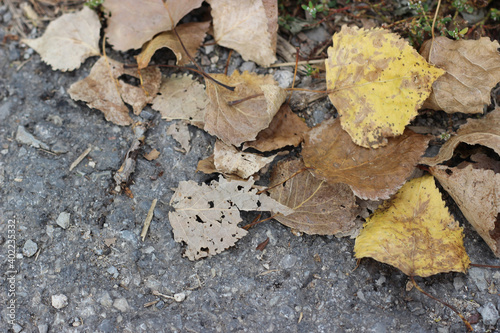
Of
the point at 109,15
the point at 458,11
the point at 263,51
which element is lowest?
the point at 458,11

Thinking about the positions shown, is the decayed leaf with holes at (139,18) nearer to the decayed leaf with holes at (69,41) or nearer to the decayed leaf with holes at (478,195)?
the decayed leaf with holes at (69,41)

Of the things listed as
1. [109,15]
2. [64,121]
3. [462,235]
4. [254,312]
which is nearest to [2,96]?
[64,121]

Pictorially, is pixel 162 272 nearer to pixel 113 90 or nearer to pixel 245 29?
pixel 113 90

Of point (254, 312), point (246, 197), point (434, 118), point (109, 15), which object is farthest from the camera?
point (109, 15)

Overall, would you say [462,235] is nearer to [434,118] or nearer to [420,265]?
[420,265]

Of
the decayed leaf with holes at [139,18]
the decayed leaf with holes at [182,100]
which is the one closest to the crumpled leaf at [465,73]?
the decayed leaf with holes at [182,100]

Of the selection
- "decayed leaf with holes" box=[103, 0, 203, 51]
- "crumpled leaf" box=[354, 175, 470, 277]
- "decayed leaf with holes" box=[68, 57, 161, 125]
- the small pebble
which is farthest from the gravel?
"decayed leaf with holes" box=[103, 0, 203, 51]

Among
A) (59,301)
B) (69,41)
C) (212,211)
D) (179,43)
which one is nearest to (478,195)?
(212,211)
